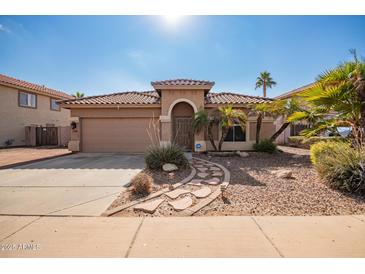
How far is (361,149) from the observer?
17.2ft

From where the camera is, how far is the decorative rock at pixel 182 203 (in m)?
4.21

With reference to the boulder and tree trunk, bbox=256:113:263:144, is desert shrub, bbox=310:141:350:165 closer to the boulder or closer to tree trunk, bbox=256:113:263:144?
tree trunk, bbox=256:113:263:144

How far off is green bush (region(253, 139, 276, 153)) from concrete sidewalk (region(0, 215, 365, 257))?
338 inches

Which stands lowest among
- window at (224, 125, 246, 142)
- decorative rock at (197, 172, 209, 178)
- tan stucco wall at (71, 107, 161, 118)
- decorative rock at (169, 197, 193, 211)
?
decorative rock at (169, 197, 193, 211)

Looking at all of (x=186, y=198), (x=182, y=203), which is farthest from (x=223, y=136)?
(x=182, y=203)

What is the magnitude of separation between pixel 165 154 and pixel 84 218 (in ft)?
13.6

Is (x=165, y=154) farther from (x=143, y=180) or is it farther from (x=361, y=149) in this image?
(x=361, y=149)

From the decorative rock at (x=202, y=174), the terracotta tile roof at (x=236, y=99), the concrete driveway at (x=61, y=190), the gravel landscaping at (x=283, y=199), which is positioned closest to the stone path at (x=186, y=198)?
the decorative rock at (x=202, y=174)

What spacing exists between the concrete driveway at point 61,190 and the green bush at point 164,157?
947 mm

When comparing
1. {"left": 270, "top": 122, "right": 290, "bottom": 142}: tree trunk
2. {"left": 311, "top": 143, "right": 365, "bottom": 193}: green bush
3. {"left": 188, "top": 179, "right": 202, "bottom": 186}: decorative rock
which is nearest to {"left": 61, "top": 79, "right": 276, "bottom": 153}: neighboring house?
{"left": 270, "top": 122, "right": 290, "bottom": 142}: tree trunk

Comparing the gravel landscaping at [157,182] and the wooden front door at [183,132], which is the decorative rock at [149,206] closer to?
the gravel landscaping at [157,182]

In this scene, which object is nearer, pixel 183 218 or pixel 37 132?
pixel 183 218

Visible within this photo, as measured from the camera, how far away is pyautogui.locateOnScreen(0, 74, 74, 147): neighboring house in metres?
16.7
